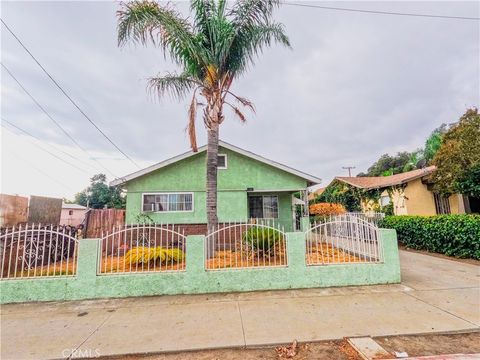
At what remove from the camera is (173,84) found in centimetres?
891

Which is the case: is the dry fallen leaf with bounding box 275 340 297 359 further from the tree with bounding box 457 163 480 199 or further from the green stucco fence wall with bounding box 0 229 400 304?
the tree with bounding box 457 163 480 199

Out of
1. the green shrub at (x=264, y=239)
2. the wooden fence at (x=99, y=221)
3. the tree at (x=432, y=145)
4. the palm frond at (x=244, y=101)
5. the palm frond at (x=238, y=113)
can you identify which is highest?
the tree at (x=432, y=145)

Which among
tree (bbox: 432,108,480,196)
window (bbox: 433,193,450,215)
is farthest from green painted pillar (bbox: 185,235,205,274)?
window (bbox: 433,193,450,215)

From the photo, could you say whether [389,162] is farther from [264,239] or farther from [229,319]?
[229,319]

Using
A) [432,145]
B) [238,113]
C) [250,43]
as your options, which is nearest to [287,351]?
[238,113]

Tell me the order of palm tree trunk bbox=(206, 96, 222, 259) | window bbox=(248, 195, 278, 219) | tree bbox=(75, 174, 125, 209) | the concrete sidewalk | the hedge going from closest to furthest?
1. the concrete sidewalk
2. palm tree trunk bbox=(206, 96, 222, 259)
3. the hedge
4. window bbox=(248, 195, 278, 219)
5. tree bbox=(75, 174, 125, 209)

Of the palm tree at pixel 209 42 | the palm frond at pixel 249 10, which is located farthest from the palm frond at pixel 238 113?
the palm frond at pixel 249 10

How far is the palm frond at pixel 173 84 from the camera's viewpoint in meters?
8.74

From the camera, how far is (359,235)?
6.97m

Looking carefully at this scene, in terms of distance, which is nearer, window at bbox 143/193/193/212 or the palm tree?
the palm tree

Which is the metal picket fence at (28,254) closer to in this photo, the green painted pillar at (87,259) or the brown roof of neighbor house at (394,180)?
the green painted pillar at (87,259)

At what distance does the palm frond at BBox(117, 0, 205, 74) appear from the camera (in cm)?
769

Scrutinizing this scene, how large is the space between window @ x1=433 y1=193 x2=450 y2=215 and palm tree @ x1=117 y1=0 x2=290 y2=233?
13.9m

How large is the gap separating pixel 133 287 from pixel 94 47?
887 centimetres
